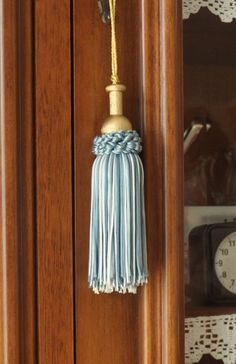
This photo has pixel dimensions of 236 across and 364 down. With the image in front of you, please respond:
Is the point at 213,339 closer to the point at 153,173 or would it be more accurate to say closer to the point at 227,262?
the point at 227,262

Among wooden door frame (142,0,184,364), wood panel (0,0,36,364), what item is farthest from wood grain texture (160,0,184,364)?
wood panel (0,0,36,364)

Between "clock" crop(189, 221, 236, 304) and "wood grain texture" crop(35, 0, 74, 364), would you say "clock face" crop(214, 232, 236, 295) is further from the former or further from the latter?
"wood grain texture" crop(35, 0, 74, 364)

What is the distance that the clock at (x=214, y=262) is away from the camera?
0.50 meters

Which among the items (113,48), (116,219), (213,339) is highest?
(113,48)

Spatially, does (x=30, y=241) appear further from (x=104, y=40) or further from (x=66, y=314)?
(x=104, y=40)

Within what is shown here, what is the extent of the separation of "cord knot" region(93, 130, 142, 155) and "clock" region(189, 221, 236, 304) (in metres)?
0.11

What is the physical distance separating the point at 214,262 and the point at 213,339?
0.07 m

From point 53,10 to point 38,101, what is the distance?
0.08 meters

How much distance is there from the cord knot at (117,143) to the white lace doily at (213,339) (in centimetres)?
18

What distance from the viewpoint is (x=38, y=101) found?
0.45m

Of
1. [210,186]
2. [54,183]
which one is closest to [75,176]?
[54,183]

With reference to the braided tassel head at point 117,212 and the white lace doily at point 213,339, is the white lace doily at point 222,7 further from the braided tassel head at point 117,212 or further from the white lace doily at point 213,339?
the white lace doily at point 213,339

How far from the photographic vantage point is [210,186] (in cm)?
52

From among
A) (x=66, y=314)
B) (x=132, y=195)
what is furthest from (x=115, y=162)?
(x=66, y=314)
